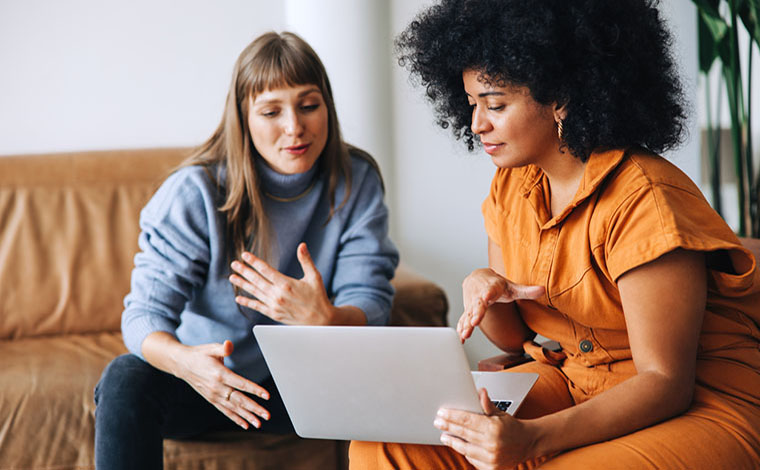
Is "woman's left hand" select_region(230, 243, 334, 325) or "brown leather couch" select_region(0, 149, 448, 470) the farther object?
"brown leather couch" select_region(0, 149, 448, 470)

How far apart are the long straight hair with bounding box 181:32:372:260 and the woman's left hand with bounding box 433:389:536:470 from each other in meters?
0.77

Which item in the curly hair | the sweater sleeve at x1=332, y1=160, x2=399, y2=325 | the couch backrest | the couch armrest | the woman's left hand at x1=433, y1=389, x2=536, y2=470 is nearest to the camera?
the woman's left hand at x1=433, y1=389, x2=536, y2=470

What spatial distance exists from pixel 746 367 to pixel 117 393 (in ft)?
3.76

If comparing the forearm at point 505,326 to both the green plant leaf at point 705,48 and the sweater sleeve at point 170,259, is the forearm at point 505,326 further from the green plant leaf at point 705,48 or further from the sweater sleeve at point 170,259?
the green plant leaf at point 705,48

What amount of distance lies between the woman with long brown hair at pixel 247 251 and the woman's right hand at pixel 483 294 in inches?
14.8

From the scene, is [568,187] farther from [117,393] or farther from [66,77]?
[66,77]

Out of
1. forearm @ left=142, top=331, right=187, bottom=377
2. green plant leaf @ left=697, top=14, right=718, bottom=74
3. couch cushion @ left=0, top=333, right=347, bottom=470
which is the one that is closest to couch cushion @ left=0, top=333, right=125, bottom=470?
couch cushion @ left=0, top=333, right=347, bottom=470

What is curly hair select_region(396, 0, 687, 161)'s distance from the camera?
3.76 feet

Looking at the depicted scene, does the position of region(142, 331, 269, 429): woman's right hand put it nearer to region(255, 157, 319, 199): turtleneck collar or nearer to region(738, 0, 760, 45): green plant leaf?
region(255, 157, 319, 199): turtleneck collar

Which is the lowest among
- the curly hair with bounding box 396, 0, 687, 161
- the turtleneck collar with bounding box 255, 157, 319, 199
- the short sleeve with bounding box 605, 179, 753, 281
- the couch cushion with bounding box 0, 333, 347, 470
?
the couch cushion with bounding box 0, 333, 347, 470

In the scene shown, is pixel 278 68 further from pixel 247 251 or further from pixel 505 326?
pixel 505 326

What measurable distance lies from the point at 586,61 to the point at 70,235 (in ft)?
5.35

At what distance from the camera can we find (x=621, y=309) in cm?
118

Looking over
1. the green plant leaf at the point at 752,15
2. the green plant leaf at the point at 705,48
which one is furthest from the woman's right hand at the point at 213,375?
the green plant leaf at the point at 705,48
